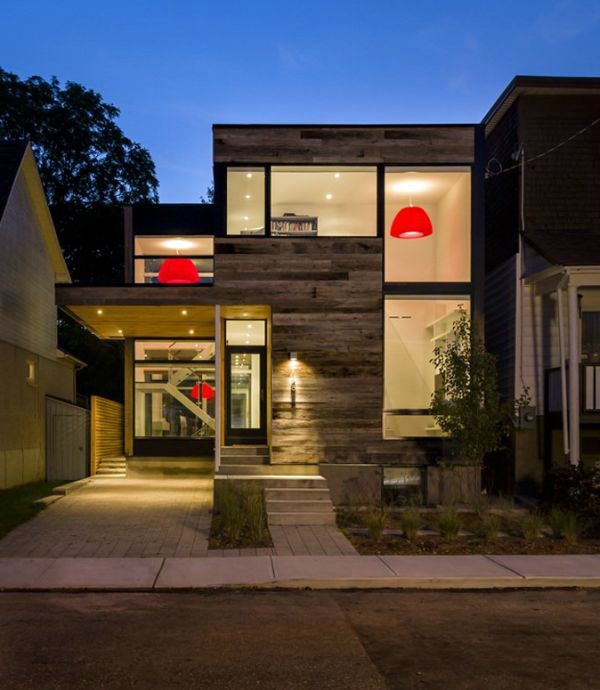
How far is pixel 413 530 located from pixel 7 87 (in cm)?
3334

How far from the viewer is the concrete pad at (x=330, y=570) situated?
29.5 feet

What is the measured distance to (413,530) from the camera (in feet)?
37.3

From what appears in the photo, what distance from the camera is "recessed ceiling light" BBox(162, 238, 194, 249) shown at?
21406mm

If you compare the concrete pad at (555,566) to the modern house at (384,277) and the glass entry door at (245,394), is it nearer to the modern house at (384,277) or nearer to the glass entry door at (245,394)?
the modern house at (384,277)

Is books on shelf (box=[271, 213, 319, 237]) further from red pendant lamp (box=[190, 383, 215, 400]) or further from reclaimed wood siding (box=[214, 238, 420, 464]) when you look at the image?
red pendant lamp (box=[190, 383, 215, 400])

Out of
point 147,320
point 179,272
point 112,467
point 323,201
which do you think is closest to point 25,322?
point 147,320

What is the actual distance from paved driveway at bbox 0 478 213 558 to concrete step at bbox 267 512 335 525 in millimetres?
1138

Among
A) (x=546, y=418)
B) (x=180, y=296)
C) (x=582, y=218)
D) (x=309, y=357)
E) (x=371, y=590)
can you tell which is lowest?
(x=371, y=590)

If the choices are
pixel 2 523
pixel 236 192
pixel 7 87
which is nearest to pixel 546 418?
pixel 236 192

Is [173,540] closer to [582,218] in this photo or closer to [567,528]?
[567,528]

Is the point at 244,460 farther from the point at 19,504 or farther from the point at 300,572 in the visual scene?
the point at 300,572

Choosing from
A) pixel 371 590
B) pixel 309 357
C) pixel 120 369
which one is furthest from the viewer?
pixel 120 369

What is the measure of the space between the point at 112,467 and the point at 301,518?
974 centimetres

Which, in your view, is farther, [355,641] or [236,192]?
[236,192]
